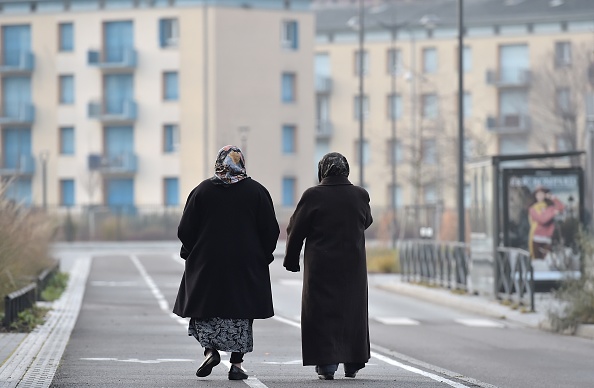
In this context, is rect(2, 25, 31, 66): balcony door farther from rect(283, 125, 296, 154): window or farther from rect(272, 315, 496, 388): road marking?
rect(272, 315, 496, 388): road marking

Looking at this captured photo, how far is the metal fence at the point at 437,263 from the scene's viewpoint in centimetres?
2792

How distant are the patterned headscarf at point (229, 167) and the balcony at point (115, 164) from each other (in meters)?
63.3

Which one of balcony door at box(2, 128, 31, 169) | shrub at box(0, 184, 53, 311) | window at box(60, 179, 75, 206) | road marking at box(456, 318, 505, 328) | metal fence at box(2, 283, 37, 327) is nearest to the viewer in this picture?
metal fence at box(2, 283, 37, 327)

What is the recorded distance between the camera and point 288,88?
75.2m

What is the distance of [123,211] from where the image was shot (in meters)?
71.7

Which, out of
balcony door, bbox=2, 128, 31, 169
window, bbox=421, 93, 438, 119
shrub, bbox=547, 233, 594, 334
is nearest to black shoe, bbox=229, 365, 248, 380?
shrub, bbox=547, 233, 594, 334

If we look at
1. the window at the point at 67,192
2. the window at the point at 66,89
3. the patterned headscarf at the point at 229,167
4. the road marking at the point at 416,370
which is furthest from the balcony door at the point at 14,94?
the patterned headscarf at the point at 229,167

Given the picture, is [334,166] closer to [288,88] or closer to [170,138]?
[170,138]

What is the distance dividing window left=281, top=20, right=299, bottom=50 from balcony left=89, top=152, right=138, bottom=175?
32.7 ft

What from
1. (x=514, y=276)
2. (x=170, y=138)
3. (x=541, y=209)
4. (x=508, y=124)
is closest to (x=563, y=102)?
(x=508, y=124)

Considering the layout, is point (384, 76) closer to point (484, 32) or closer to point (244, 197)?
point (484, 32)

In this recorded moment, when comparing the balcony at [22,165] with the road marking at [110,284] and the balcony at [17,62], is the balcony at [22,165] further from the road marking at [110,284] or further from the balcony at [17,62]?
the road marking at [110,284]

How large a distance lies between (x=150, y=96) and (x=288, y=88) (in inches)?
287

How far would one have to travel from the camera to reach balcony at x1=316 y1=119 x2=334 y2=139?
85312mm
